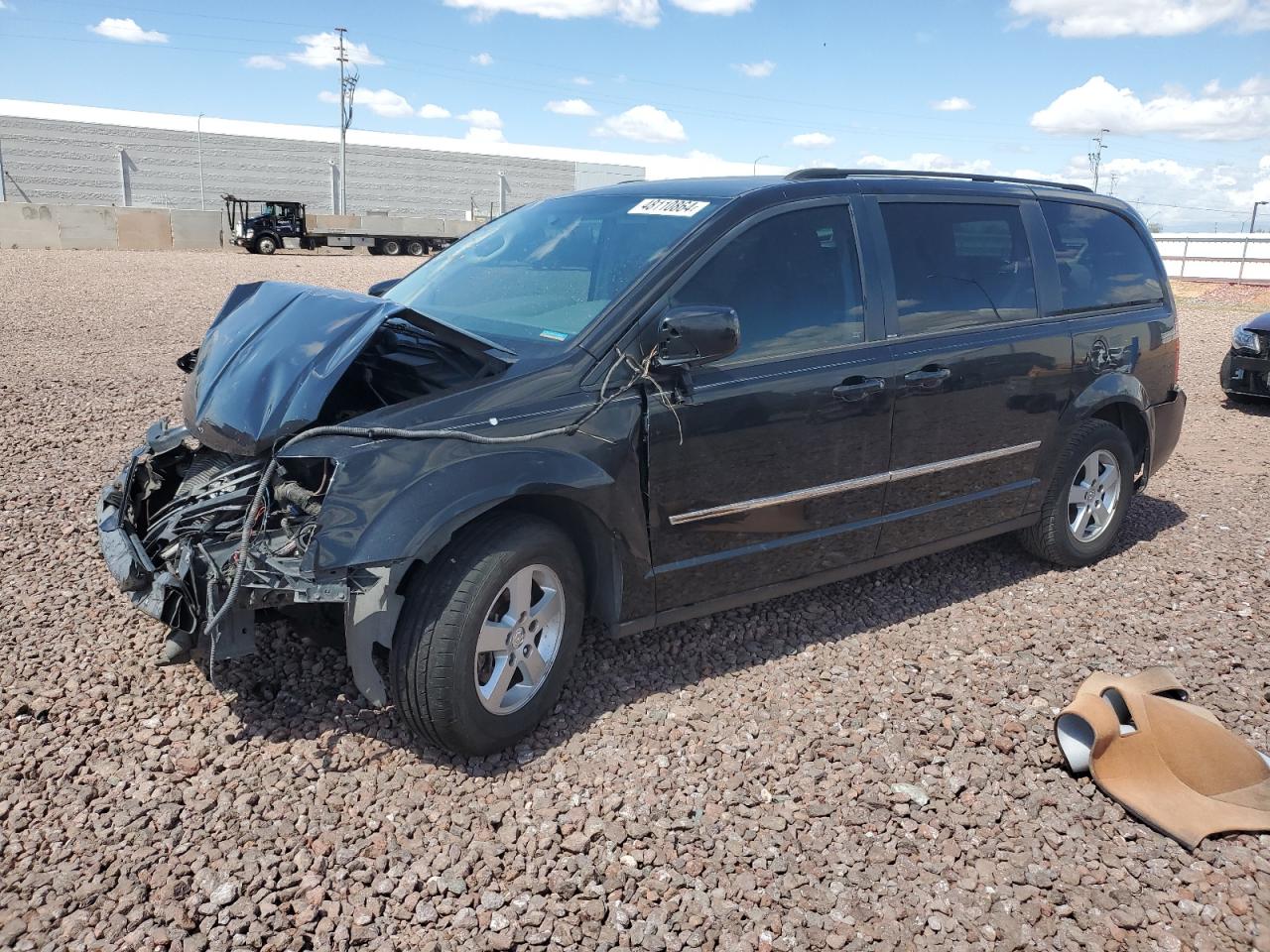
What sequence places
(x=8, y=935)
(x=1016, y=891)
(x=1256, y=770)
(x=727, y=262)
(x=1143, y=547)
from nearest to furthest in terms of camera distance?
(x=8, y=935)
(x=1016, y=891)
(x=1256, y=770)
(x=727, y=262)
(x=1143, y=547)

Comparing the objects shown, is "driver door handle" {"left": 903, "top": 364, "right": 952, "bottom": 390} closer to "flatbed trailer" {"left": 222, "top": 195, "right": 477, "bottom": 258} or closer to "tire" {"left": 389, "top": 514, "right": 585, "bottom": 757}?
"tire" {"left": 389, "top": 514, "right": 585, "bottom": 757}

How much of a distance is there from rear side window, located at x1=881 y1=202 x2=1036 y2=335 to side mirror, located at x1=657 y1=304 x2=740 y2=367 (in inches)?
44.8

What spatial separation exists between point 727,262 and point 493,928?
2.45 meters

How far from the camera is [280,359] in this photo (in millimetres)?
3459

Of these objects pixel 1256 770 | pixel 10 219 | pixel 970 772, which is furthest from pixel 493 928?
pixel 10 219

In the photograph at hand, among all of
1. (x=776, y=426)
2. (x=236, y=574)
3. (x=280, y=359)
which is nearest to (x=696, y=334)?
(x=776, y=426)

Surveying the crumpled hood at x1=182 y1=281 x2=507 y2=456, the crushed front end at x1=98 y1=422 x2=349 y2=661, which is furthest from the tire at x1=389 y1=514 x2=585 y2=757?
the crumpled hood at x1=182 y1=281 x2=507 y2=456

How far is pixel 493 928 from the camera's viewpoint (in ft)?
8.59

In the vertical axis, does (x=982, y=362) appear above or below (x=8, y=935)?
above

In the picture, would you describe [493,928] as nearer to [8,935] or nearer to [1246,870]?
[8,935]

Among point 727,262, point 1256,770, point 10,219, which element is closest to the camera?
point 1256,770

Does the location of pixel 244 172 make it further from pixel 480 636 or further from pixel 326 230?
pixel 480 636

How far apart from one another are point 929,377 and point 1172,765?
1.77 metres

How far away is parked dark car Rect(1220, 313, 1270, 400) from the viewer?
32.3 ft
